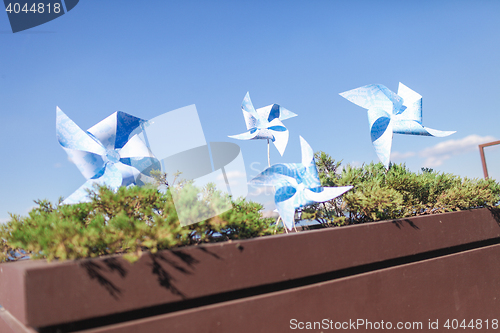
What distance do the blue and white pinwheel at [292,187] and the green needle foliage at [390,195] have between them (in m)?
0.33

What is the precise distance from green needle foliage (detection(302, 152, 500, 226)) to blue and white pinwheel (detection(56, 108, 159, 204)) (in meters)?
1.75

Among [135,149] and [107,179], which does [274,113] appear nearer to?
[135,149]

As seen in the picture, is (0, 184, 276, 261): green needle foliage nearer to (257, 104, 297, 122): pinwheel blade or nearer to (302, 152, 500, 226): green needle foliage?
(302, 152, 500, 226): green needle foliage

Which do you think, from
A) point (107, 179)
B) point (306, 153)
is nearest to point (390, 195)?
point (306, 153)

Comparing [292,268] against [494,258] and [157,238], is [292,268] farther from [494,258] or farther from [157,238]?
[494,258]

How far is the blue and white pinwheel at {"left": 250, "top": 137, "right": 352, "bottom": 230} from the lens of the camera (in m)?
2.58

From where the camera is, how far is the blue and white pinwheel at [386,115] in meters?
3.32

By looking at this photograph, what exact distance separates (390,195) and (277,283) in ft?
4.14

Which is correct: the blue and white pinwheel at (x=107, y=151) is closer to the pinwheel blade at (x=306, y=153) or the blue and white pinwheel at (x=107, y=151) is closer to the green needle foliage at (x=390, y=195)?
the pinwheel blade at (x=306, y=153)

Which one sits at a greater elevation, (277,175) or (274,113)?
(274,113)

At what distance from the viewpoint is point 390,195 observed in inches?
107

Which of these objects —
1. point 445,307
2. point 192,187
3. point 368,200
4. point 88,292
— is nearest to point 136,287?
point 88,292

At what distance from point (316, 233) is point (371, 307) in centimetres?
72

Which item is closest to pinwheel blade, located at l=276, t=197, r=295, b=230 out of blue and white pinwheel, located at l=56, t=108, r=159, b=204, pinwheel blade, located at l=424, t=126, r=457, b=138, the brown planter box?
the brown planter box
